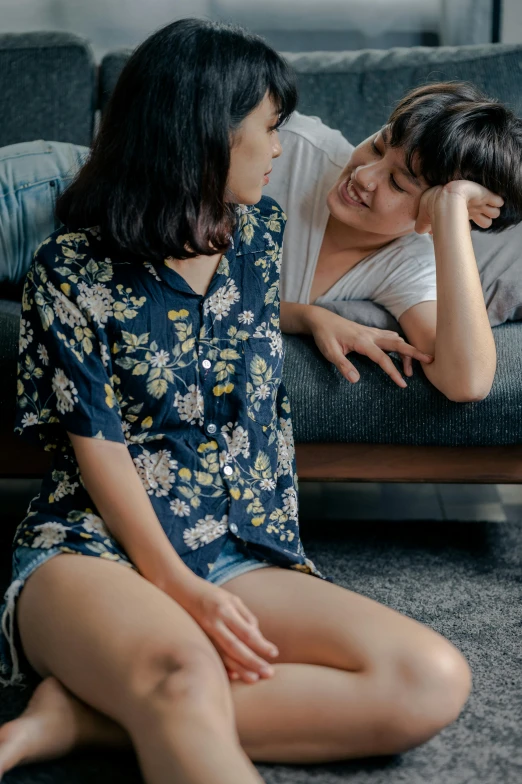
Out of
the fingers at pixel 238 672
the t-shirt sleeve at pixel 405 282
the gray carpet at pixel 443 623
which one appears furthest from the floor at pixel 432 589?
the t-shirt sleeve at pixel 405 282

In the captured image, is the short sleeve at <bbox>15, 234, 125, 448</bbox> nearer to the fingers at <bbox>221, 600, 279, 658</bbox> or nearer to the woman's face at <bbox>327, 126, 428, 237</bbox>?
the fingers at <bbox>221, 600, 279, 658</bbox>

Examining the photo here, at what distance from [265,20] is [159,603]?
2206 mm

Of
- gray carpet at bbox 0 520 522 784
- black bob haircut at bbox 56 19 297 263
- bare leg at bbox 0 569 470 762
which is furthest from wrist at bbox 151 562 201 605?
black bob haircut at bbox 56 19 297 263

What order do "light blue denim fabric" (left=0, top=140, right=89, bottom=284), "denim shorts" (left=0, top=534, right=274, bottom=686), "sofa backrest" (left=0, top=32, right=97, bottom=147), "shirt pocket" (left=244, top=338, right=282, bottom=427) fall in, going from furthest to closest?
"sofa backrest" (left=0, top=32, right=97, bottom=147), "light blue denim fabric" (left=0, top=140, right=89, bottom=284), "shirt pocket" (left=244, top=338, right=282, bottom=427), "denim shorts" (left=0, top=534, right=274, bottom=686)

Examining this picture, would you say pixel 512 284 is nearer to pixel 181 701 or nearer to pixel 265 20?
pixel 181 701

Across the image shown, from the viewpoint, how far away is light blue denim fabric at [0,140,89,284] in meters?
1.75

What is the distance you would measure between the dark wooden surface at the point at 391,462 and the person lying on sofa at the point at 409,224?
152 millimetres

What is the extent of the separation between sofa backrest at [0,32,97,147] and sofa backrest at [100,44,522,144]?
0.09 m

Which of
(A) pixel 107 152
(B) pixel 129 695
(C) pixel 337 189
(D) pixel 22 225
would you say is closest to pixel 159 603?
(B) pixel 129 695

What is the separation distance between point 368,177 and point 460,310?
30 centimetres

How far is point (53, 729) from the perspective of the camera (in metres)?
1.04

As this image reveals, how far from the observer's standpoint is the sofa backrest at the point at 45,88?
6.93 ft

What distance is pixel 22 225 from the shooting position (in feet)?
5.76

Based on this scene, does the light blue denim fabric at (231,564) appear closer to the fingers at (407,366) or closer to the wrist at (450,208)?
the fingers at (407,366)
